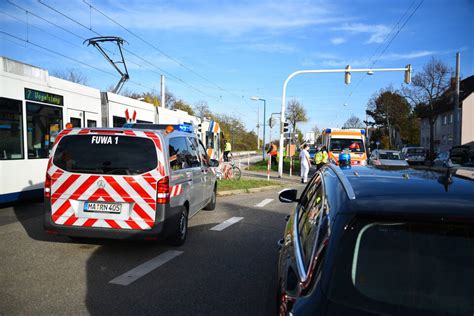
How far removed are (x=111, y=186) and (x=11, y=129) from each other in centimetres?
490

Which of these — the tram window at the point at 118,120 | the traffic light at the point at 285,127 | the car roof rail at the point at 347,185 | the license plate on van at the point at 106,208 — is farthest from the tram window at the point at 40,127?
the traffic light at the point at 285,127

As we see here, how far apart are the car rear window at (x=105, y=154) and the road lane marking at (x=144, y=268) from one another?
1.28 m

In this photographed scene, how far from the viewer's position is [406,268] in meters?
1.90

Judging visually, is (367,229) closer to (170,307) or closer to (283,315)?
(283,315)

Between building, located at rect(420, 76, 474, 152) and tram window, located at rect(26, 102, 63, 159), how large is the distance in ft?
140

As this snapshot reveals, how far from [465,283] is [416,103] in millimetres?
48204

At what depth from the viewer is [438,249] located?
188cm

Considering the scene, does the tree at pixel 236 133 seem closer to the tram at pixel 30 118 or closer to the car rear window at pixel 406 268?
the tram at pixel 30 118

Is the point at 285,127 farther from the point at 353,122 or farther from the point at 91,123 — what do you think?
the point at 353,122

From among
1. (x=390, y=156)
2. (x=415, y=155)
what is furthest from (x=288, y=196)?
(x=415, y=155)

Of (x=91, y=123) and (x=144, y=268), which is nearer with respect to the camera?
(x=144, y=268)

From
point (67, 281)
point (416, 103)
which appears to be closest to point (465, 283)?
point (67, 281)

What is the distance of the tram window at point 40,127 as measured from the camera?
9516 mm

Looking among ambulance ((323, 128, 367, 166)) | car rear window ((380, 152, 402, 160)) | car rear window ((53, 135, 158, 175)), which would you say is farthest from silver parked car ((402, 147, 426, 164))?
car rear window ((53, 135, 158, 175))
